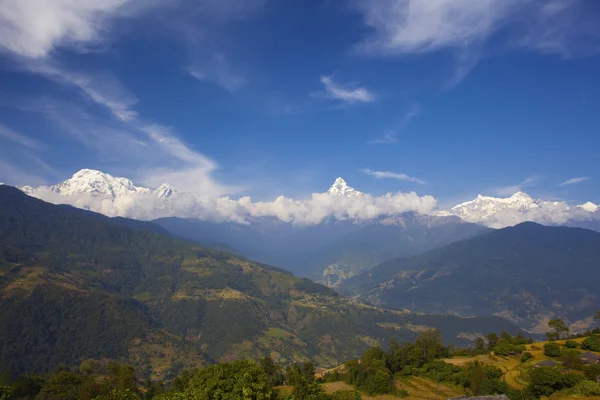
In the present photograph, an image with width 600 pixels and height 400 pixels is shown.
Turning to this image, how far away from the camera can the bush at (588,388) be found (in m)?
66.4

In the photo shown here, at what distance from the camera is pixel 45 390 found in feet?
365

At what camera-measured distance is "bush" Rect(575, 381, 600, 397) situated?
2613 inches

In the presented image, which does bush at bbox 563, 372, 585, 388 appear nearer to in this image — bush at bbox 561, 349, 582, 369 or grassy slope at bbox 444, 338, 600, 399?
grassy slope at bbox 444, 338, 600, 399

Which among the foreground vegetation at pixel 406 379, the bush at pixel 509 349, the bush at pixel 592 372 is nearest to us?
the foreground vegetation at pixel 406 379

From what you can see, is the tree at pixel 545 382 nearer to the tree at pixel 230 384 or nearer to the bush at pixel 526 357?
the bush at pixel 526 357

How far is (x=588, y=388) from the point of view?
68250 mm

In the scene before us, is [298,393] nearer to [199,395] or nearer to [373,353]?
[199,395]

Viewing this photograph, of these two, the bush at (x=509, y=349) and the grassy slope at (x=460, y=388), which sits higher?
the bush at (x=509, y=349)

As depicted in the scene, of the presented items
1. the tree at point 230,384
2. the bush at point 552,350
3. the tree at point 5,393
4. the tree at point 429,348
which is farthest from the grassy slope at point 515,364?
the tree at point 5,393

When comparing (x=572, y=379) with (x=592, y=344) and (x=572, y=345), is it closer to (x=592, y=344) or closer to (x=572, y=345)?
(x=592, y=344)

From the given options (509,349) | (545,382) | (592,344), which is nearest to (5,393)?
(545,382)

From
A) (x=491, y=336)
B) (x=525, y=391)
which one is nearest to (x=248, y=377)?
(x=525, y=391)

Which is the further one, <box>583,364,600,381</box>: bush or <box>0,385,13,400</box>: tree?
<box>0,385,13,400</box>: tree

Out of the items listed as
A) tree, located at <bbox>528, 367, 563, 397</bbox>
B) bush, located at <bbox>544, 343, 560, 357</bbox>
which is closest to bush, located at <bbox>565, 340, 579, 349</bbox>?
bush, located at <bbox>544, 343, 560, 357</bbox>
